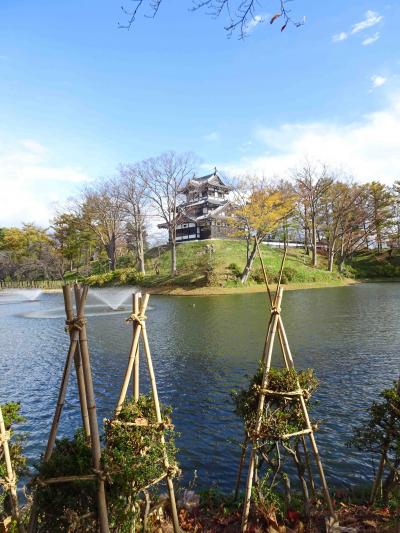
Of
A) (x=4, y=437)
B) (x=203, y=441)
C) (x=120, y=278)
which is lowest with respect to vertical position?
(x=203, y=441)

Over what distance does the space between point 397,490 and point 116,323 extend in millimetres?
18476

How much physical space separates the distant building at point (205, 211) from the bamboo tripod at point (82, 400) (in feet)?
159

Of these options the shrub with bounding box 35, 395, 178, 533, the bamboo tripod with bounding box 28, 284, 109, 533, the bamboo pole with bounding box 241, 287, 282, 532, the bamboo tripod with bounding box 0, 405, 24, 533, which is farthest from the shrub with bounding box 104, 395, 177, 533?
the bamboo tripod with bounding box 0, 405, 24, 533

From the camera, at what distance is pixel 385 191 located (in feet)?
177

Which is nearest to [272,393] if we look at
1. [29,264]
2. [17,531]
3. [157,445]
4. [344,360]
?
[157,445]

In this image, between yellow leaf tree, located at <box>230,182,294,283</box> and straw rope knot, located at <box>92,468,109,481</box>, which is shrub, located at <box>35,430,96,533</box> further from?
yellow leaf tree, located at <box>230,182,294,283</box>

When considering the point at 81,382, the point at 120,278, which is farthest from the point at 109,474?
the point at 120,278

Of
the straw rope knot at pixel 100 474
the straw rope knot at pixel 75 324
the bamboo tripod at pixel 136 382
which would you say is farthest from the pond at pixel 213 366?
the straw rope knot at pixel 75 324

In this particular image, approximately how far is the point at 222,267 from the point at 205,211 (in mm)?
20730

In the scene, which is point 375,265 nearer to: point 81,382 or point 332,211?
point 332,211

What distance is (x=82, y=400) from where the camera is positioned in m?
3.79

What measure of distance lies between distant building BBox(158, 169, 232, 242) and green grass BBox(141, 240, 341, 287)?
2.94 meters

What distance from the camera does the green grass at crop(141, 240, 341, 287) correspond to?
38.8m

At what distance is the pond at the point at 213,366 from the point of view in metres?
6.95
